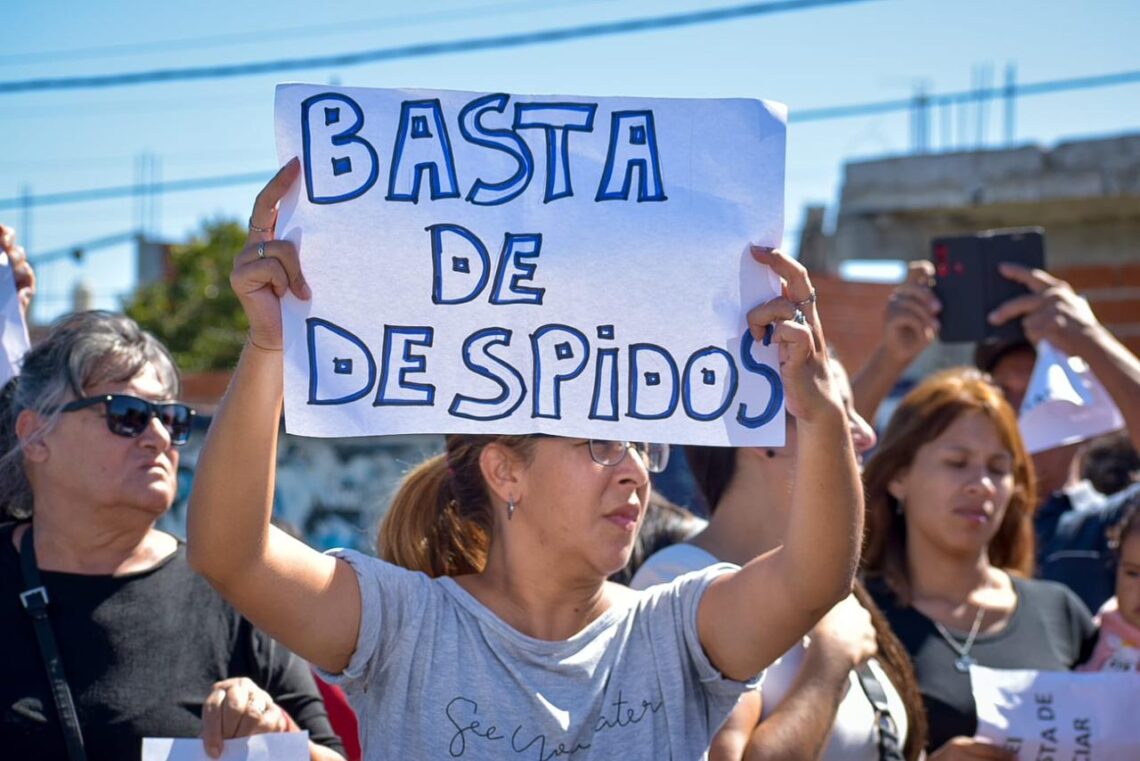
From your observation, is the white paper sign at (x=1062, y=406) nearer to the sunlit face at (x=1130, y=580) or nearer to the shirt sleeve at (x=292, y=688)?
the sunlit face at (x=1130, y=580)

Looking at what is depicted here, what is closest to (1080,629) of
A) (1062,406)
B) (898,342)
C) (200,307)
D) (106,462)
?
(1062,406)

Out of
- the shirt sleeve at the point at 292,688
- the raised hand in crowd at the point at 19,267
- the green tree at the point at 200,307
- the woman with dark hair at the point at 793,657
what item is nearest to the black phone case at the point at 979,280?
the woman with dark hair at the point at 793,657

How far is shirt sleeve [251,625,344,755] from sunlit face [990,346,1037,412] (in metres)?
2.88

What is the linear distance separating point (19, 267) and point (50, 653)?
3.74 ft

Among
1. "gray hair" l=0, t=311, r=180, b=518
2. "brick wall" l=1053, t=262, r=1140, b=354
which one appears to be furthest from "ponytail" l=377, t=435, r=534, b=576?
"brick wall" l=1053, t=262, r=1140, b=354

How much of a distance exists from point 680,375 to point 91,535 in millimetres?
1456

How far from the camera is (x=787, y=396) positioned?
2322mm

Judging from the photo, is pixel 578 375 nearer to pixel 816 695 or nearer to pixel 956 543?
pixel 816 695

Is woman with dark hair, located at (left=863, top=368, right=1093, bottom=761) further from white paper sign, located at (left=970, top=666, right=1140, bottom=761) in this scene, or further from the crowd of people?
white paper sign, located at (left=970, top=666, right=1140, bottom=761)

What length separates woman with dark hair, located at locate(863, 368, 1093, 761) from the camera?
3.53 m

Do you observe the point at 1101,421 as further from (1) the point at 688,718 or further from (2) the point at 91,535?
(2) the point at 91,535

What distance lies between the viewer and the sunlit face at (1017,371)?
4898 mm

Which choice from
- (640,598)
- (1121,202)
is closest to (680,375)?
(640,598)

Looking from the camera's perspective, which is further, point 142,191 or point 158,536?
point 142,191
